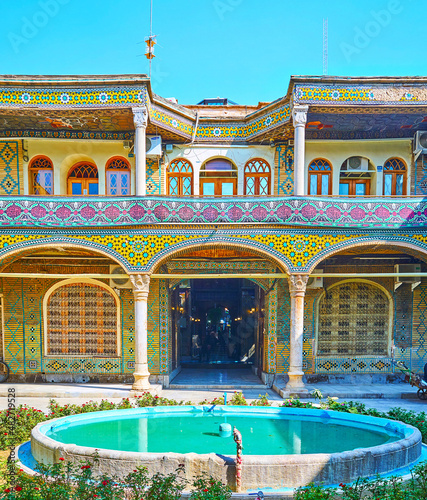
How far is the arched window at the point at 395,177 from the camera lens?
1297 centimetres

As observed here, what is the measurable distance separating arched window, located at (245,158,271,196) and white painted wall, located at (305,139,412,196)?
Answer: 122 centimetres

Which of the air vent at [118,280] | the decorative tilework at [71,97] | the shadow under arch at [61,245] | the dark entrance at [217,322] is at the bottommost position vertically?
the dark entrance at [217,322]

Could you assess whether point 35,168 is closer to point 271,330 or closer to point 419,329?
point 271,330

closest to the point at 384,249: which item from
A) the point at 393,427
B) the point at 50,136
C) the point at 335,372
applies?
the point at 335,372

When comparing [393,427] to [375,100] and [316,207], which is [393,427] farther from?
[375,100]

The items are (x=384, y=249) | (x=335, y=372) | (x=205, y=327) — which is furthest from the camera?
(x=205, y=327)

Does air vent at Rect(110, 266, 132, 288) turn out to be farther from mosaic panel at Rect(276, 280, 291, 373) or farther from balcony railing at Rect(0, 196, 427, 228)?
mosaic panel at Rect(276, 280, 291, 373)

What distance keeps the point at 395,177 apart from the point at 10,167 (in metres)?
11.4

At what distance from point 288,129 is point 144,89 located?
405 centimetres

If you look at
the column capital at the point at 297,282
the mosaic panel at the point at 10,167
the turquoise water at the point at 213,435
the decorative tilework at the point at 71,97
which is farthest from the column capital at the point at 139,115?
the turquoise water at the point at 213,435

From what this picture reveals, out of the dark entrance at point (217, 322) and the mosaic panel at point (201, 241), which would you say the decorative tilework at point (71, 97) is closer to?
the mosaic panel at point (201, 241)

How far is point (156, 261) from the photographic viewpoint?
11086 mm

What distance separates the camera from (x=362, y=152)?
12.9 meters

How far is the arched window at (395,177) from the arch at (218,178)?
14.8 ft
